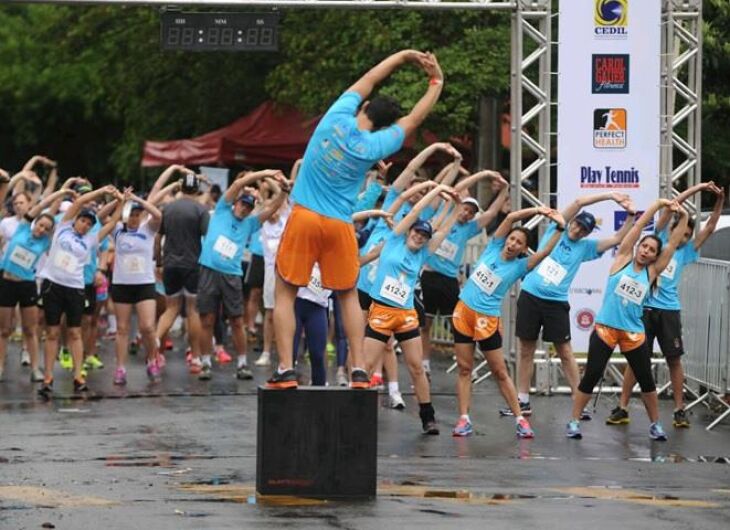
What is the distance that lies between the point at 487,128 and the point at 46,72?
23.3 meters

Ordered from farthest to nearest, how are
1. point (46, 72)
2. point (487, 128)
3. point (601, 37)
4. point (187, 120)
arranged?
1. point (46, 72)
2. point (187, 120)
3. point (487, 128)
4. point (601, 37)

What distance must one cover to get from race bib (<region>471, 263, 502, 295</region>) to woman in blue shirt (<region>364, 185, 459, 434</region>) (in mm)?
532

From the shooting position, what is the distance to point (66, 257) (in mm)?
Result: 17703

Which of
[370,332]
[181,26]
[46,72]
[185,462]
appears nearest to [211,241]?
[181,26]

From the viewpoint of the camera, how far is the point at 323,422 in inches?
432

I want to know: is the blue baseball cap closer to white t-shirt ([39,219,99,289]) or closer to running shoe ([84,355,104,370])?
white t-shirt ([39,219,99,289])

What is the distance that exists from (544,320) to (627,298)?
4.73 feet

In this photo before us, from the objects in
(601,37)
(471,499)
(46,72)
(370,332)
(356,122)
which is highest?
(46,72)

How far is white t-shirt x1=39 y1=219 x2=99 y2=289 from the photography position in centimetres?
1772

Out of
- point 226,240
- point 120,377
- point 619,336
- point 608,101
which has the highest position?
point 608,101

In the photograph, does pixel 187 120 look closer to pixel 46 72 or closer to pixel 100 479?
pixel 46 72

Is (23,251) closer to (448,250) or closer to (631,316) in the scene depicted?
(448,250)

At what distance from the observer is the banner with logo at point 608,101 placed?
17.9 metres

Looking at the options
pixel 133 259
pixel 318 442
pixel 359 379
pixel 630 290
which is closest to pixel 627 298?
pixel 630 290
